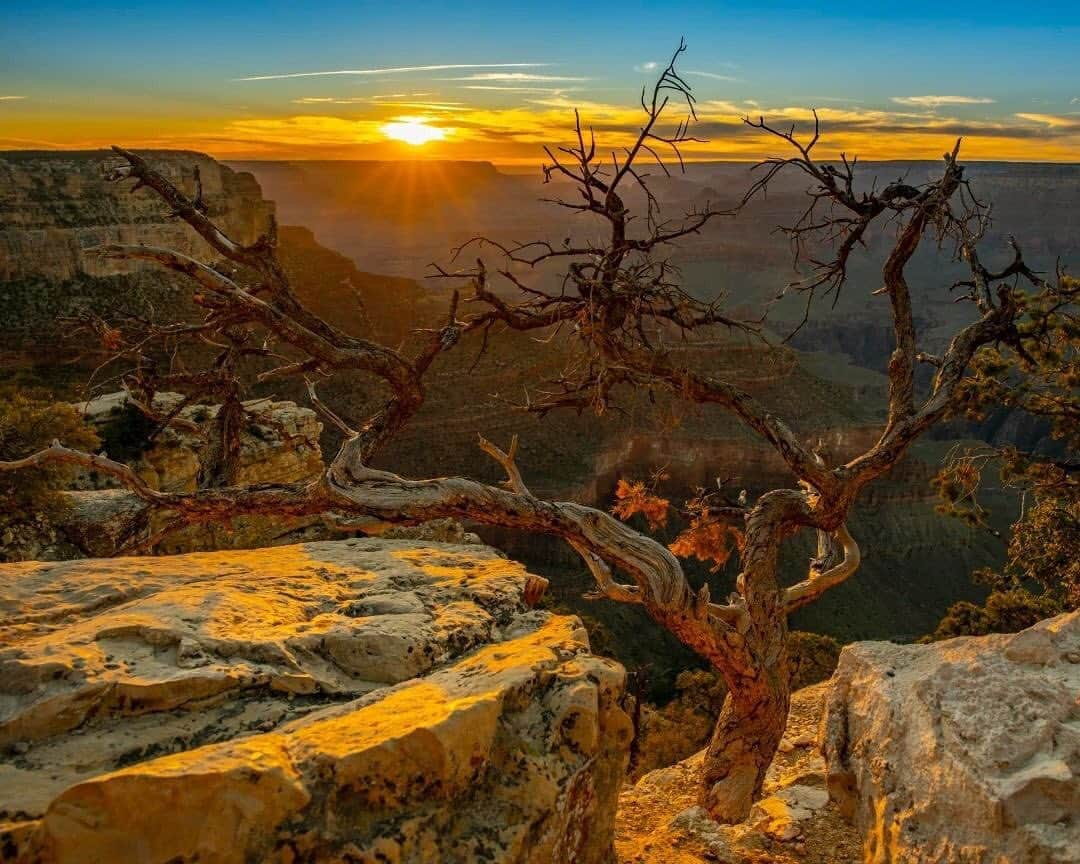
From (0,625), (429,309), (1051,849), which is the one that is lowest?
(429,309)

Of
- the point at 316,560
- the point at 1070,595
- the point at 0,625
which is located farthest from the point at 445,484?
the point at 1070,595

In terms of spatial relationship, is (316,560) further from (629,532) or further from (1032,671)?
(1032,671)

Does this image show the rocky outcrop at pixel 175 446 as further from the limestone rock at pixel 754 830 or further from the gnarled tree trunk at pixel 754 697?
the gnarled tree trunk at pixel 754 697

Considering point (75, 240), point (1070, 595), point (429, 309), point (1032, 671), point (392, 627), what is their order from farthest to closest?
point (429, 309) → point (75, 240) → point (1070, 595) → point (1032, 671) → point (392, 627)

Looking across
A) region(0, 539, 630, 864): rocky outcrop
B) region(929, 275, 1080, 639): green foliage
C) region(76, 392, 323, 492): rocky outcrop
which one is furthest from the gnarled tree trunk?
region(76, 392, 323, 492): rocky outcrop

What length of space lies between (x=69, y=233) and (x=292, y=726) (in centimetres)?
4098

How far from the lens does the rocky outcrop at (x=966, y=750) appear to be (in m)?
3.19

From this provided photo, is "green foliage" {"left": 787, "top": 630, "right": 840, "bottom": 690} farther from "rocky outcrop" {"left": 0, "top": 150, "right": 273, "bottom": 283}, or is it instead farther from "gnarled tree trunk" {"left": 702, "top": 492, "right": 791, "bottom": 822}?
"rocky outcrop" {"left": 0, "top": 150, "right": 273, "bottom": 283}

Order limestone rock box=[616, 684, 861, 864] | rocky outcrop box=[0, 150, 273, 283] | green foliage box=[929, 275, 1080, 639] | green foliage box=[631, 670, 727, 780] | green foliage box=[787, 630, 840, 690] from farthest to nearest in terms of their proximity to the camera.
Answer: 1. rocky outcrop box=[0, 150, 273, 283]
2. green foliage box=[787, 630, 840, 690]
3. green foliage box=[631, 670, 727, 780]
4. green foliage box=[929, 275, 1080, 639]
5. limestone rock box=[616, 684, 861, 864]

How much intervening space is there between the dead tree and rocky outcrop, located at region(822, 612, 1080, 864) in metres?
1.41

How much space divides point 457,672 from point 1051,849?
214 cm

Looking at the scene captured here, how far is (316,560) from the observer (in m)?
4.43

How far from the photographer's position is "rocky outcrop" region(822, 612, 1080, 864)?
3186 millimetres

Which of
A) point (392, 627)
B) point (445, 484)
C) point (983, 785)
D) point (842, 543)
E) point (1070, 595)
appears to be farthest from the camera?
point (1070, 595)
